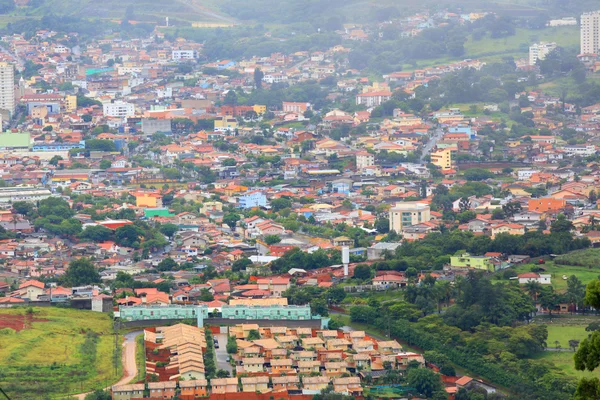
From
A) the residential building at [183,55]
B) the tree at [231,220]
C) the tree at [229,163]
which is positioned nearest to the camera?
the tree at [231,220]

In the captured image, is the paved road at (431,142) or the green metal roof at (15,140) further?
the green metal roof at (15,140)

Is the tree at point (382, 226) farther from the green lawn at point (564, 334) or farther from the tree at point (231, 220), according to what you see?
the green lawn at point (564, 334)

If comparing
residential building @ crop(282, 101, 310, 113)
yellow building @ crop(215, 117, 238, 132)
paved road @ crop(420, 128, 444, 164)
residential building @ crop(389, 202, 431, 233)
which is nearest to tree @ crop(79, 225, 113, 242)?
residential building @ crop(389, 202, 431, 233)

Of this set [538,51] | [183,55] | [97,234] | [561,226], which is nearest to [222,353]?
[561,226]

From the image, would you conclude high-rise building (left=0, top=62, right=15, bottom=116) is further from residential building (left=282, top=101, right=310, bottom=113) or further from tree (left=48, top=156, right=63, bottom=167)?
residential building (left=282, top=101, right=310, bottom=113)

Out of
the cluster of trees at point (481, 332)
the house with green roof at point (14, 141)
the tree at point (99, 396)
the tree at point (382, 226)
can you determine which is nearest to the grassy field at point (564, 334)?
the cluster of trees at point (481, 332)

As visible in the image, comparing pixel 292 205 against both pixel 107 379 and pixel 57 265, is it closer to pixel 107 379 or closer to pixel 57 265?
pixel 57 265

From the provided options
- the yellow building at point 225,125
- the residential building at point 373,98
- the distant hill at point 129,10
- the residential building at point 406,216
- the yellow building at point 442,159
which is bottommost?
the residential building at point 406,216
